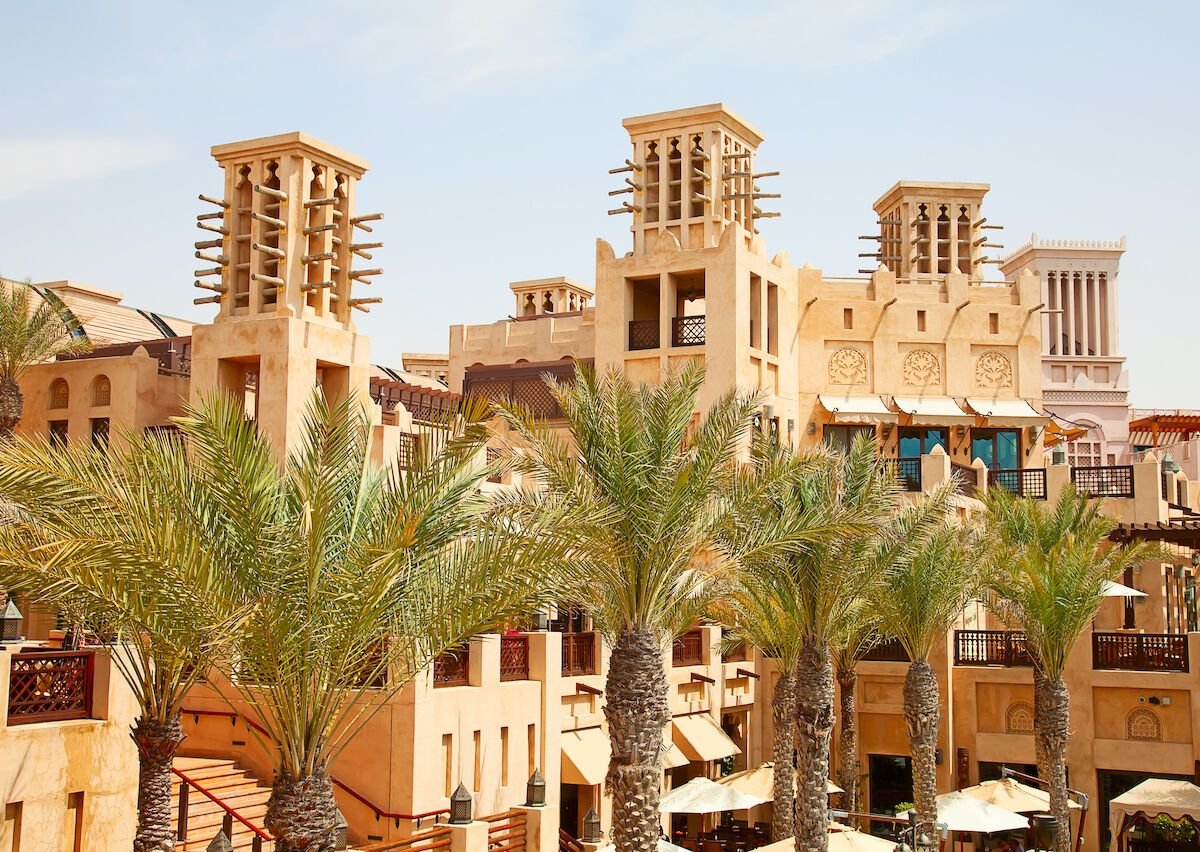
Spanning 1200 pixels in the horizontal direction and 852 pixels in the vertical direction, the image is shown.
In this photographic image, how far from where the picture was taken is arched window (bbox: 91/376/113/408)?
87.5 feet

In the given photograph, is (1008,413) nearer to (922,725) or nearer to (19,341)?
(922,725)

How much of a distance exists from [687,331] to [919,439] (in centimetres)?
781

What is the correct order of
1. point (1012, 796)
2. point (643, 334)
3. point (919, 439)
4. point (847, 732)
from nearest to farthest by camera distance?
point (1012, 796)
point (847, 732)
point (643, 334)
point (919, 439)

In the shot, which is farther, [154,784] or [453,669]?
[453,669]

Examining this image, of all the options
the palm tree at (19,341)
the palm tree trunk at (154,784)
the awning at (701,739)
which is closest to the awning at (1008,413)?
the awning at (701,739)

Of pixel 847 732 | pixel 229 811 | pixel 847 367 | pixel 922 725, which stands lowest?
pixel 847 732

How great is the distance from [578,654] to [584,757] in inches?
70.0

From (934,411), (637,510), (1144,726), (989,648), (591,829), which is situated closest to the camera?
(637,510)

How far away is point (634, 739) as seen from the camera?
52.3ft

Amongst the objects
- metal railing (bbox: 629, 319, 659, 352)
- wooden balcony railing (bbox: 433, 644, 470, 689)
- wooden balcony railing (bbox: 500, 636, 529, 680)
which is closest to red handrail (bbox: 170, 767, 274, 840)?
wooden balcony railing (bbox: 433, 644, 470, 689)

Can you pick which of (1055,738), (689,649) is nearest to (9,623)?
(689,649)

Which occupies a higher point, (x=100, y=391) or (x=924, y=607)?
(x=100, y=391)

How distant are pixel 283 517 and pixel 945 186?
31.6m

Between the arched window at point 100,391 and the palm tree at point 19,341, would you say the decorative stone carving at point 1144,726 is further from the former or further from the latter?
the palm tree at point 19,341
